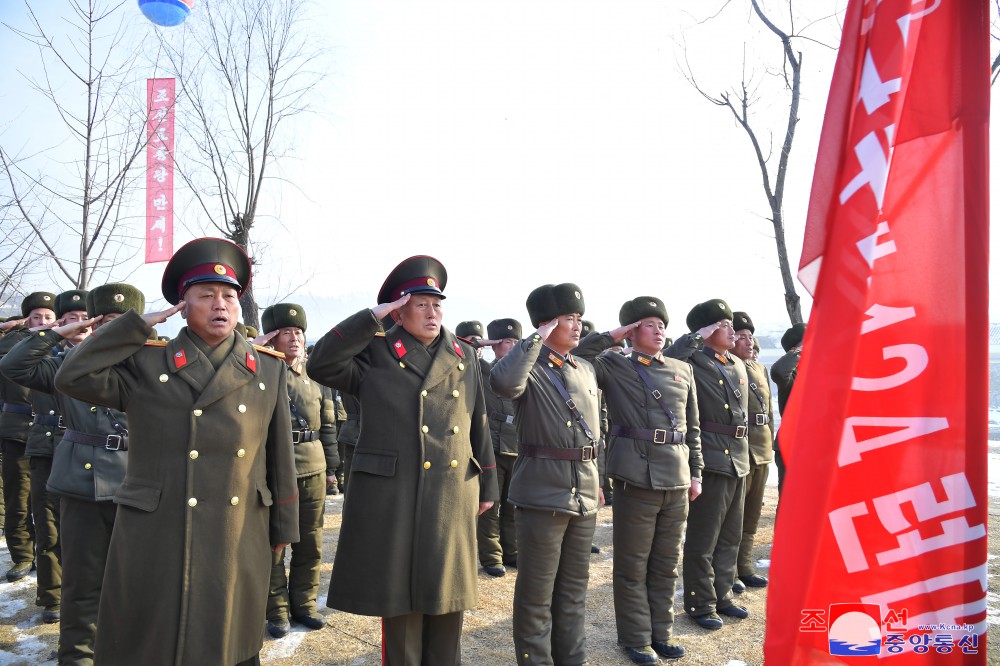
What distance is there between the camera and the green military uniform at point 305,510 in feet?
19.1

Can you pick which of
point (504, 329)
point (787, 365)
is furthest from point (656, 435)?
point (504, 329)

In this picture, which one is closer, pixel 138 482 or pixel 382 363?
pixel 138 482

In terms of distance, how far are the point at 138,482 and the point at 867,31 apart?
11.0 feet

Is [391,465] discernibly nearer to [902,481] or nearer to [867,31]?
[902,481]

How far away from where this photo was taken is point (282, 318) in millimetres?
6367

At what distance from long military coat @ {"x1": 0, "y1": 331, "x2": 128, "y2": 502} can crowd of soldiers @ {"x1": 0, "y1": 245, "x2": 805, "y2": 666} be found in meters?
0.01

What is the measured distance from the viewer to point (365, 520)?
4137 millimetres

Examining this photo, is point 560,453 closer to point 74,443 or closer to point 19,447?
point 74,443

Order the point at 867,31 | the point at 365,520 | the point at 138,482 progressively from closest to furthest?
the point at 867,31, the point at 138,482, the point at 365,520

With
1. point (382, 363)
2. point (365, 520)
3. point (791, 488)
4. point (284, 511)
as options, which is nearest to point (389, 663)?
point (365, 520)

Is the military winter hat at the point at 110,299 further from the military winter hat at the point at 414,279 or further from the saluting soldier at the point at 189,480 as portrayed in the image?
the military winter hat at the point at 414,279

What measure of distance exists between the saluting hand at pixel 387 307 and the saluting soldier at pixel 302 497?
1.77 metres

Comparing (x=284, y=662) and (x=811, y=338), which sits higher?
(x=811, y=338)

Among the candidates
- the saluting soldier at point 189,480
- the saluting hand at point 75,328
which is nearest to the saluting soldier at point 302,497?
the saluting hand at point 75,328
